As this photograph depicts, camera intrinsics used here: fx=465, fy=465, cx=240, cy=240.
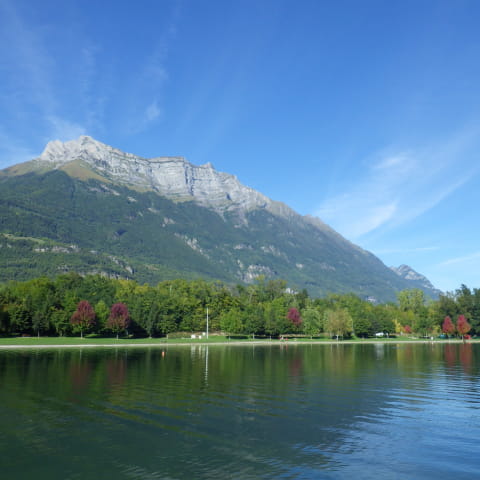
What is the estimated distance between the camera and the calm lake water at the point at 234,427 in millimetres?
24016

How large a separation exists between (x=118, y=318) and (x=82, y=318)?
12.2m

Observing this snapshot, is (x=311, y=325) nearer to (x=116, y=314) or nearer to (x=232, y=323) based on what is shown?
(x=232, y=323)

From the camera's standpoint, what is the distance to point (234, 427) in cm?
3225

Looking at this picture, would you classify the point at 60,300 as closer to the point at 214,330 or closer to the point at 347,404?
the point at 214,330

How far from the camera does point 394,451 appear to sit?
27422 millimetres

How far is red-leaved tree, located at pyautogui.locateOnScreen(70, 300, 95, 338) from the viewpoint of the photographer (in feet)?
503

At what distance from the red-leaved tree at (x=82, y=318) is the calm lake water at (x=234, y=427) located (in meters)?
97.3

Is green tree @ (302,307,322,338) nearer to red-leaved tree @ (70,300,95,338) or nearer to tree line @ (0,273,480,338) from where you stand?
tree line @ (0,273,480,338)

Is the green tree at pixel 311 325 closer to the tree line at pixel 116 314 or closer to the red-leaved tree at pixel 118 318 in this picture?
the tree line at pixel 116 314

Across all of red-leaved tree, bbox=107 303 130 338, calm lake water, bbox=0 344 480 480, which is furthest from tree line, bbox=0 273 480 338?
calm lake water, bbox=0 344 480 480

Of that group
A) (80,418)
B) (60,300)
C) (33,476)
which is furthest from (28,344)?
(33,476)

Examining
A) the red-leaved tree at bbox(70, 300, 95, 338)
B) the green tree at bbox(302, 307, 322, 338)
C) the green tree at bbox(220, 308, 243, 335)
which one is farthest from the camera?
the green tree at bbox(302, 307, 322, 338)

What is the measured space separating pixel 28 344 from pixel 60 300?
38856mm

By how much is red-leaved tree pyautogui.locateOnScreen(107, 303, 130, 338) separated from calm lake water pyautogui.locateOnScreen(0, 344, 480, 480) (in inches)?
4004
